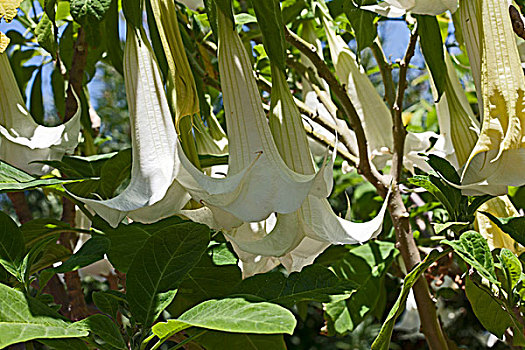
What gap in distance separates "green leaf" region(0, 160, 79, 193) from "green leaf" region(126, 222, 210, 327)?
10cm

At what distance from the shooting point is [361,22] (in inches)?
27.4

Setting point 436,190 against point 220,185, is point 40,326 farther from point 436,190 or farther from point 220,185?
point 436,190

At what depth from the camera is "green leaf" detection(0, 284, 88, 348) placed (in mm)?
363

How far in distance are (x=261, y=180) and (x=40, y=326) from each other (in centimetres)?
23

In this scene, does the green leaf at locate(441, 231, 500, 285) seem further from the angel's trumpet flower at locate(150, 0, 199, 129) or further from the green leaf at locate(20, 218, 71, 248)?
the green leaf at locate(20, 218, 71, 248)

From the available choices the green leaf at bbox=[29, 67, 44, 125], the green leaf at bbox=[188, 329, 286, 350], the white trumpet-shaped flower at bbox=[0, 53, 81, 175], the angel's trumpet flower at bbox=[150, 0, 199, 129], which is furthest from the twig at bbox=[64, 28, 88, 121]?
the green leaf at bbox=[188, 329, 286, 350]

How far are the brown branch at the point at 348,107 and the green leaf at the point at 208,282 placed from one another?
0.27 m

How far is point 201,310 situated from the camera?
1.49 feet

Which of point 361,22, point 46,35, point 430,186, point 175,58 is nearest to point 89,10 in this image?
point 175,58

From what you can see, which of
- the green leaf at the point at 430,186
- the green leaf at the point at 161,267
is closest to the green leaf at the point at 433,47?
the green leaf at the point at 430,186

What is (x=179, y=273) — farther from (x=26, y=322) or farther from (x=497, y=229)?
(x=497, y=229)

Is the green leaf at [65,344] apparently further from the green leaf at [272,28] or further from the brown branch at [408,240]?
the brown branch at [408,240]

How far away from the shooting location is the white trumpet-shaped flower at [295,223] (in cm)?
56

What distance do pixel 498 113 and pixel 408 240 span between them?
276 millimetres
